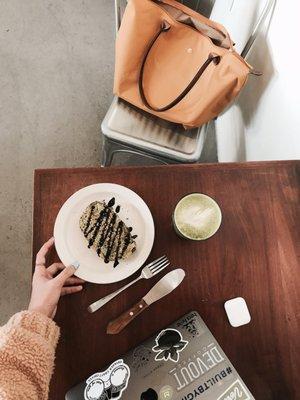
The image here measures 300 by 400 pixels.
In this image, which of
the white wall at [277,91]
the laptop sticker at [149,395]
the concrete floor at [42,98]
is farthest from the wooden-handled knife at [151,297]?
the concrete floor at [42,98]

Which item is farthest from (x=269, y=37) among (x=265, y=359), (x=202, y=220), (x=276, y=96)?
(x=265, y=359)

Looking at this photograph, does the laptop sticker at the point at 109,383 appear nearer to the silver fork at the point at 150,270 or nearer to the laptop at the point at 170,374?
the laptop at the point at 170,374

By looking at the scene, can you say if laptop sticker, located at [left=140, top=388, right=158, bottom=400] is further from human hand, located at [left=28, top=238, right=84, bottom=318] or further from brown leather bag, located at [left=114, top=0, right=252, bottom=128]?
brown leather bag, located at [left=114, top=0, right=252, bottom=128]

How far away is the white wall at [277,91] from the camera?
1.00 metres

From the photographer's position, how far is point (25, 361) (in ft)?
2.26

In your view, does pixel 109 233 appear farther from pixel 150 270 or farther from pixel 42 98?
pixel 42 98

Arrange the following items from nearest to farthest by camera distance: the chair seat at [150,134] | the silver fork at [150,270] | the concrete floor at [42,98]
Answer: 1. the silver fork at [150,270]
2. the chair seat at [150,134]
3. the concrete floor at [42,98]

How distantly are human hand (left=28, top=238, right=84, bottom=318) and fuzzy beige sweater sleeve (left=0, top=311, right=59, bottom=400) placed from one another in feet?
0.14

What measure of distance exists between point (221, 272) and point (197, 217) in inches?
5.4

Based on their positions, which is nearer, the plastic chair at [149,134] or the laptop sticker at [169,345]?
the laptop sticker at [169,345]

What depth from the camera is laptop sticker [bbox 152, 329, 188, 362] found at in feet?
2.40

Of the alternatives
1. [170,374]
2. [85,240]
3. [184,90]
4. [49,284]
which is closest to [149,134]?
[184,90]

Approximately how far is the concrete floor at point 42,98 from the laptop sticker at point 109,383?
0.83 m

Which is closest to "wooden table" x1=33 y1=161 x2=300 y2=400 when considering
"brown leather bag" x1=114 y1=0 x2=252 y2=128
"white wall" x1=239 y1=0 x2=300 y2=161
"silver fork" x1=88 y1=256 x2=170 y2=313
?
"silver fork" x1=88 y1=256 x2=170 y2=313
